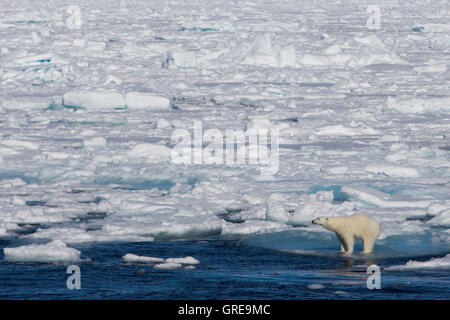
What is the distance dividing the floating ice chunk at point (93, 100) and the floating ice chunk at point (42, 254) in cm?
1017

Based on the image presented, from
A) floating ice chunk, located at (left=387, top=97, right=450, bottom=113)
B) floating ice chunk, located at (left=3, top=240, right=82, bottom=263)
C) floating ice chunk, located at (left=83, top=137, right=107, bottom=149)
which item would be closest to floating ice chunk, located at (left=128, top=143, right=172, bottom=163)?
floating ice chunk, located at (left=83, top=137, right=107, bottom=149)

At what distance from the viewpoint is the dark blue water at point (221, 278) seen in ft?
19.6

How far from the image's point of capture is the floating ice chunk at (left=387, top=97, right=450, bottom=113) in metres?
16.9

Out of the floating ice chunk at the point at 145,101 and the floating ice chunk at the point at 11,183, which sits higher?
the floating ice chunk at the point at 145,101

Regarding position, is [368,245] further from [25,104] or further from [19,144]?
[25,104]

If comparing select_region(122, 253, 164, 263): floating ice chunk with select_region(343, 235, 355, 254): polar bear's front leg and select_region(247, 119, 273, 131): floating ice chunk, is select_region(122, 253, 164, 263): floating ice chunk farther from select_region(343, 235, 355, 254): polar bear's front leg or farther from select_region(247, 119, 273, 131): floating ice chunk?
select_region(247, 119, 273, 131): floating ice chunk

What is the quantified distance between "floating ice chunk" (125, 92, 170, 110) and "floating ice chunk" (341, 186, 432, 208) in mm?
8209

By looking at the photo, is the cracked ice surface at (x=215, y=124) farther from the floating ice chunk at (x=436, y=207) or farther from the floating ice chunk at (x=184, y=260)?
the floating ice chunk at (x=184, y=260)

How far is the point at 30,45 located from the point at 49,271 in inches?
869

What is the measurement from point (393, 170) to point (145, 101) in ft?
24.4

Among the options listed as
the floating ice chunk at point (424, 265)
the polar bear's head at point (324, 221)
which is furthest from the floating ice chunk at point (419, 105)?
the floating ice chunk at point (424, 265)

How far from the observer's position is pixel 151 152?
41.3ft
